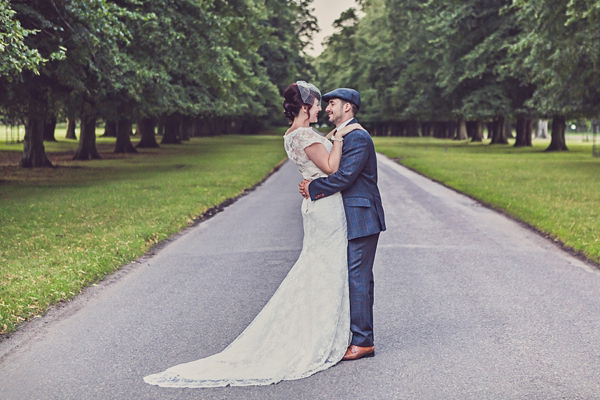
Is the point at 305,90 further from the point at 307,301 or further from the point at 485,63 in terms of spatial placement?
the point at 485,63

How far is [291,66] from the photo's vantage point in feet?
222

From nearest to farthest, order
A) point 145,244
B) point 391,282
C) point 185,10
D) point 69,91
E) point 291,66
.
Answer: point 391,282 < point 145,244 < point 69,91 < point 185,10 < point 291,66

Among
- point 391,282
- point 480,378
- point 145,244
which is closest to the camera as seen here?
point 480,378

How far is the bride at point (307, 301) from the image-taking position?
476cm

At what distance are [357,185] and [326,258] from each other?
0.58 meters

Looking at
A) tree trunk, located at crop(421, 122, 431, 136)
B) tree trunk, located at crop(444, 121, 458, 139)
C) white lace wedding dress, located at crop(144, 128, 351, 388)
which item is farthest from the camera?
tree trunk, located at crop(421, 122, 431, 136)

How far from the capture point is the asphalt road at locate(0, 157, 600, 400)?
175 inches

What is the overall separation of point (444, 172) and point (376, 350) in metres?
20.9

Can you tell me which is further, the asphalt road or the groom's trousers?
the groom's trousers

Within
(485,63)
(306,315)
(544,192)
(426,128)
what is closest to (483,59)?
(485,63)

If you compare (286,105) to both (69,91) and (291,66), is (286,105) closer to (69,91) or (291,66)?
(69,91)

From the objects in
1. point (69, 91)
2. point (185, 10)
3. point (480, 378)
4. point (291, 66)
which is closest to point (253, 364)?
point (480, 378)

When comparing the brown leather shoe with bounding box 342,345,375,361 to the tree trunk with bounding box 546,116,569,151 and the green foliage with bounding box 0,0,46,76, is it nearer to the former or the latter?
the green foliage with bounding box 0,0,46,76

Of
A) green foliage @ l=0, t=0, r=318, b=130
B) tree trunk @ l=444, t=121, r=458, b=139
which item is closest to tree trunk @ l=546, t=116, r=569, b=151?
green foliage @ l=0, t=0, r=318, b=130
